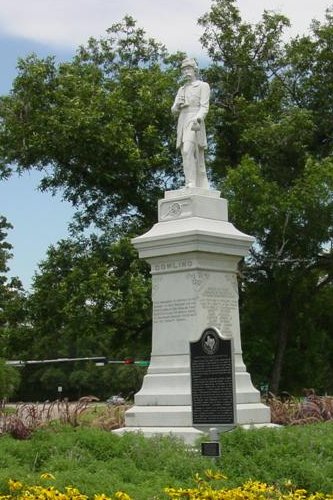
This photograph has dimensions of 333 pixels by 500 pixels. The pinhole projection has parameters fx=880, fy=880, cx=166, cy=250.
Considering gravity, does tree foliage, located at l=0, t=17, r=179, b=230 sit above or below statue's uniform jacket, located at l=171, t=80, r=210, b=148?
above

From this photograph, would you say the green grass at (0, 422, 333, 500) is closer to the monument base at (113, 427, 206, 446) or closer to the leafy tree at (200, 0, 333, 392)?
the monument base at (113, 427, 206, 446)

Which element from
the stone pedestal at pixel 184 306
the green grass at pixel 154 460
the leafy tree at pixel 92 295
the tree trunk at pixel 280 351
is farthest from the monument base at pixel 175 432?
the tree trunk at pixel 280 351

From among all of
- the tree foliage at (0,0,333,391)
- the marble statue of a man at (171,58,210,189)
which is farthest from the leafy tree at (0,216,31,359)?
the marble statue of a man at (171,58,210,189)

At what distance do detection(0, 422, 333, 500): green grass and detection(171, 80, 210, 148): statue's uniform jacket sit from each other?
570 centimetres

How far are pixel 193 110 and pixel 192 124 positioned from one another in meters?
0.38

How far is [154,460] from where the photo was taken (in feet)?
30.0

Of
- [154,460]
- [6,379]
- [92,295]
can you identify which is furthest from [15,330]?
[154,460]

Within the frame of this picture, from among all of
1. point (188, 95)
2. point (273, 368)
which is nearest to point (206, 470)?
point (188, 95)

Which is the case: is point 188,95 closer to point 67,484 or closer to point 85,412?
point 85,412

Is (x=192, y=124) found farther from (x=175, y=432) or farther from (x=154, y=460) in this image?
(x=154, y=460)

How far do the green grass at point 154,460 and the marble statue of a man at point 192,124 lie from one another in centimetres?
532

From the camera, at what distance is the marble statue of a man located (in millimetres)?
14273

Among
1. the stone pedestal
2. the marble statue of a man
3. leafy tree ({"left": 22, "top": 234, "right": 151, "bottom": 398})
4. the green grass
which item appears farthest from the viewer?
leafy tree ({"left": 22, "top": 234, "right": 151, "bottom": 398})

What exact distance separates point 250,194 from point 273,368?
569cm
